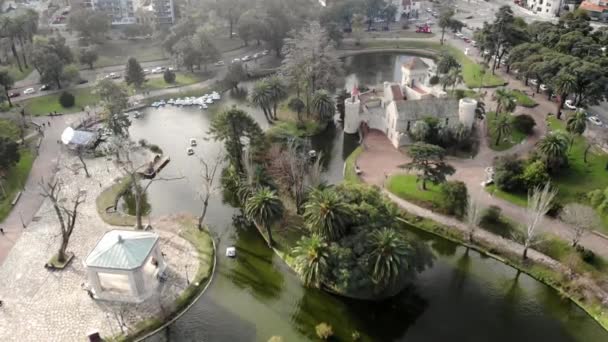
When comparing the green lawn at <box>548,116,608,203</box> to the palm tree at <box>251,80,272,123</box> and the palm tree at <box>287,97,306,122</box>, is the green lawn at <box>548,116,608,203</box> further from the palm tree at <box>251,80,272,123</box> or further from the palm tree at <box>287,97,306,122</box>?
the palm tree at <box>251,80,272,123</box>

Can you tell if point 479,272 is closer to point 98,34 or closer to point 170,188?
point 170,188

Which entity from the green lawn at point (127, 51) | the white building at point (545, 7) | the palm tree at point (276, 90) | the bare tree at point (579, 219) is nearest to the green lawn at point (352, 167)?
the palm tree at point (276, 90)

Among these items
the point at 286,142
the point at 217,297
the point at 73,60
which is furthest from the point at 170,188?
the point at 73,60

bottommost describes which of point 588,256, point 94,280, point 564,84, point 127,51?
point 94,280

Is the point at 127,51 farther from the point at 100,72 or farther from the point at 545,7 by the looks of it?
the point at 545,7

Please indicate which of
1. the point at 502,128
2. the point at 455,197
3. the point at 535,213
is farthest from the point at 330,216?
the point at 502,128

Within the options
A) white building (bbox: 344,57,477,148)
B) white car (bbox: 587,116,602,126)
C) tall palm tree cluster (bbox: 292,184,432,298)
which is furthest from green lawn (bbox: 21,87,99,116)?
white car (bbox: 587,116,602,126)

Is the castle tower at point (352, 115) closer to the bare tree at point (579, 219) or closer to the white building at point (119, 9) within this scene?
the bare tree at point (579, 219)
